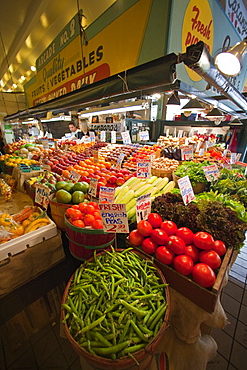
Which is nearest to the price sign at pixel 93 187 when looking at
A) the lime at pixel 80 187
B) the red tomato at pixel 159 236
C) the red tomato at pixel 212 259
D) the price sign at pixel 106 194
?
the lime at pixel 80 187

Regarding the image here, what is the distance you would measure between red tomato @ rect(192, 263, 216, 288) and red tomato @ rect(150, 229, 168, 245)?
0.34 meters

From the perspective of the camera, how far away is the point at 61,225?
7.02 ft

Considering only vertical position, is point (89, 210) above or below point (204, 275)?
above

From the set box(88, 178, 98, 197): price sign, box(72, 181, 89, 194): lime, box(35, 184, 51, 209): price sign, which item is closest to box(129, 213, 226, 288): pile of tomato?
box(88, 178, 98, 197): price sign

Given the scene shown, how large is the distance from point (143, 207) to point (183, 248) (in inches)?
21.7

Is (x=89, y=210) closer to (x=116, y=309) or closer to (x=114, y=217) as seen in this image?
(x=114, y=217)

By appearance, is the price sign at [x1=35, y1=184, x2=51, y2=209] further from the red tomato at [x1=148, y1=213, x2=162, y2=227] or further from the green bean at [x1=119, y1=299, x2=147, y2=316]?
the green bean at [x1=119, y1=299, x2=147, y2=316]

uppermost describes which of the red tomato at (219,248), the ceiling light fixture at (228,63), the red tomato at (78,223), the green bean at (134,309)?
the ceiling light fixture at (228,63)

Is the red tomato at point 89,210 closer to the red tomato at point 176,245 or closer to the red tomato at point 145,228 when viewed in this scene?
the red tomato at point 145,228

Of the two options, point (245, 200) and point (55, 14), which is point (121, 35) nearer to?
point (55, 14)

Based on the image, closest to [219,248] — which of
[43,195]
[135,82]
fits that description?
[135,82]

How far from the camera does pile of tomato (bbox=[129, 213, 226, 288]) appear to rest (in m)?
1.26

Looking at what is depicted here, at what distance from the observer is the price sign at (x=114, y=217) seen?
1.33 meters

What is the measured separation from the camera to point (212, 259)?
4.32 feet
